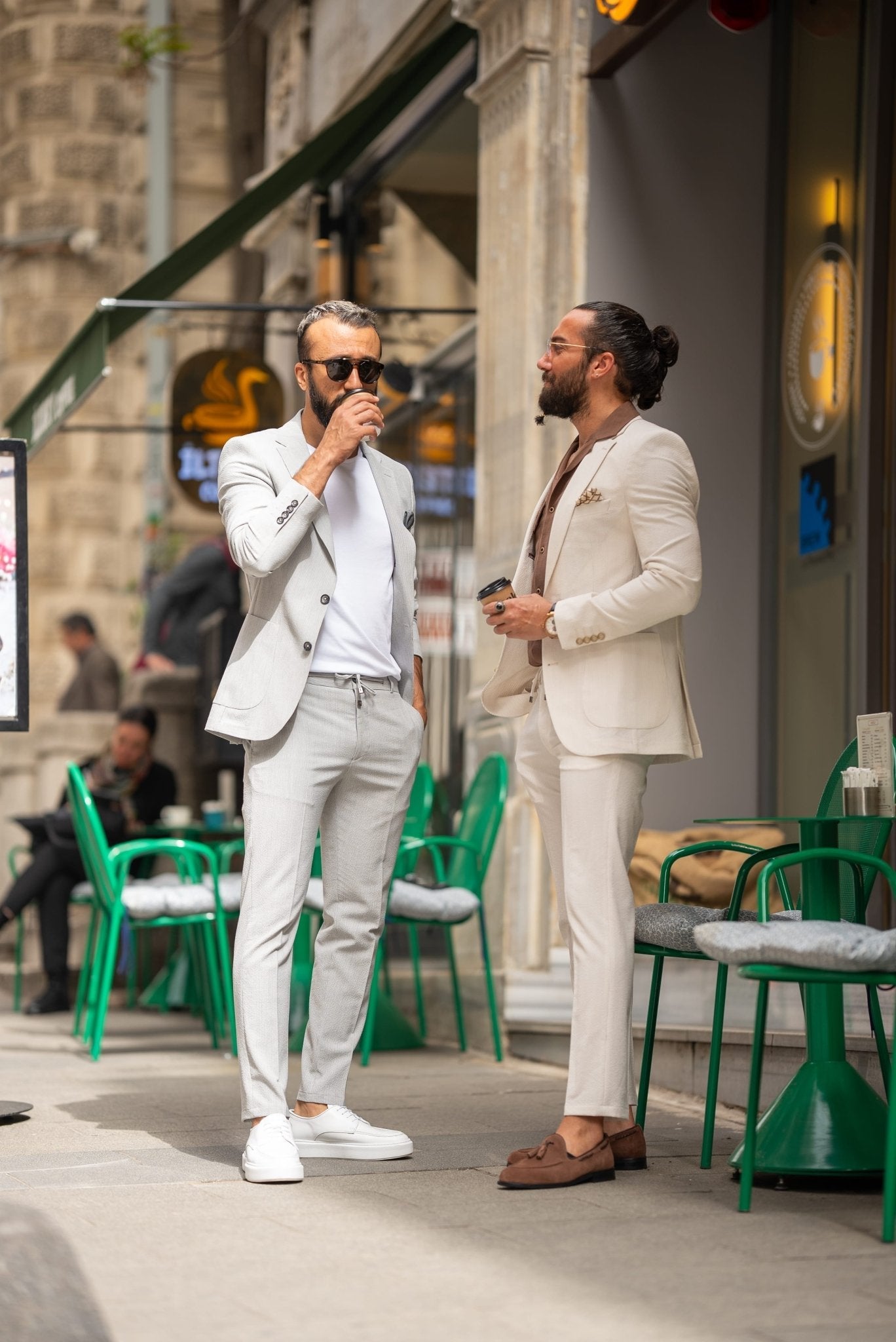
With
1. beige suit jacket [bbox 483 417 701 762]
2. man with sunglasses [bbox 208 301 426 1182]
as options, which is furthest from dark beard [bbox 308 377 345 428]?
beige suit jacket [bbox 483 417 701 762]

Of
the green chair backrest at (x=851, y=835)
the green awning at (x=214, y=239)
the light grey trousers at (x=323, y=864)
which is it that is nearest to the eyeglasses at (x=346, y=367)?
the light grey trousers at (x=323, y=864)

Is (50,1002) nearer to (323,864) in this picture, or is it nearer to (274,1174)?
(323,864)

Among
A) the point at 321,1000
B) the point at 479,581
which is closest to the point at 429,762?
the point at 479,581

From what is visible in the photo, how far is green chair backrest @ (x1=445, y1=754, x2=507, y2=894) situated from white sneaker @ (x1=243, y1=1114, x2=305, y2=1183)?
3131mm

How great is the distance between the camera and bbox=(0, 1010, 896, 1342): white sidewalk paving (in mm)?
3066

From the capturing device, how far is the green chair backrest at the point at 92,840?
754cm

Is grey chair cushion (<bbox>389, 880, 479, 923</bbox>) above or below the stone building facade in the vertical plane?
below

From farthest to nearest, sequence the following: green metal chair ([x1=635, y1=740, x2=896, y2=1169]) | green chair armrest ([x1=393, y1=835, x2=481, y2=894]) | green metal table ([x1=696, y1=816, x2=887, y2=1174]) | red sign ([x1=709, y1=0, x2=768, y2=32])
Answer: green chair armrest ([x1=393, y1=835, x2=481, y2=894]) → red sign ([x1=709, y1=0, x2=768, y2=32]) → green metal chair ([x1=635, y1=740, x2=896, y2=1169]) → green metal table ([x1=696, y1=816, x2=887, y2=1174])

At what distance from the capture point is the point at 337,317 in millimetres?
4559

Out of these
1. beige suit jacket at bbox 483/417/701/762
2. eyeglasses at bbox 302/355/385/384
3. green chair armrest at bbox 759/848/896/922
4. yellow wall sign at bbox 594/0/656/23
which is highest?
yellow wall sign at bbox 594/0/656/23

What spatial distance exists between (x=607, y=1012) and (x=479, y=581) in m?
3.82

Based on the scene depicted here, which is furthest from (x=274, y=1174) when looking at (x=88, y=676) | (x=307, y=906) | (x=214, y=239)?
(x=88, y=676)

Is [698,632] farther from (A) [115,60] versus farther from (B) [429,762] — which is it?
(A) [115,60]

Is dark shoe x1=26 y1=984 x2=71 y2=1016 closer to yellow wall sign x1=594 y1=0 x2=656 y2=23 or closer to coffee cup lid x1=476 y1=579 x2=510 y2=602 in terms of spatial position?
yellow wall sign x1=594 y1=0 x2=656 y2=23
